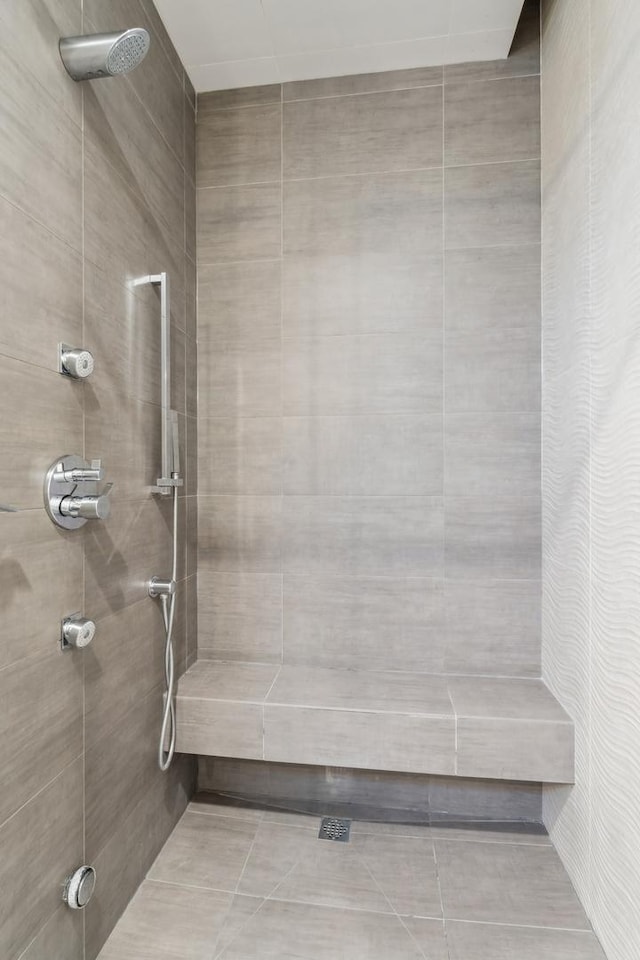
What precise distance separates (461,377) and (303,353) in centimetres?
56

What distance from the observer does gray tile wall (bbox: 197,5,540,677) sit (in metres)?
1.76

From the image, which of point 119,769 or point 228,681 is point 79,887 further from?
point 228,681

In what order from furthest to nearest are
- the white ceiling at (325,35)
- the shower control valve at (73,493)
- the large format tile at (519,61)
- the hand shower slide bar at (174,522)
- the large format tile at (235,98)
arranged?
the large format tile at (235,98)
the large format tile at (519,61)
the white ceiling at (325,35)
the hand shower slide bar at (174,522)
the shower control valve at (73,493)

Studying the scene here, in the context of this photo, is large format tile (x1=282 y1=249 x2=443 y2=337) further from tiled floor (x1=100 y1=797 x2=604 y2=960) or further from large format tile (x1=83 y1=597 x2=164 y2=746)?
tiled floor (x1=100 y1=797 x2=604 y2=960)

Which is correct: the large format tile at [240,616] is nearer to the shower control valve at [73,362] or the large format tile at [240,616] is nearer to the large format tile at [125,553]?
the large format tile at [125,553]

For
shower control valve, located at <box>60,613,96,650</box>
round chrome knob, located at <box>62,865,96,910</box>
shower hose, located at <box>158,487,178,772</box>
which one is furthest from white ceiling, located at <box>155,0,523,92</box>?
round chrome knob, located at <box>62,865,96,910</box>

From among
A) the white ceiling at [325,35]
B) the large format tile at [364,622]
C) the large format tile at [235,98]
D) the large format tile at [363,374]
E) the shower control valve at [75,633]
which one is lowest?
the large format tile at [364,622]

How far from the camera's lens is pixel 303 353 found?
1.85 metres

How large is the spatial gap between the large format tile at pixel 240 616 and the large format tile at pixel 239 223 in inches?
46.1

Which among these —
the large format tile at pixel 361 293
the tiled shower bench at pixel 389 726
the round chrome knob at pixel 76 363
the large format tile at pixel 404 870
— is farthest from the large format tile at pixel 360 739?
the large format tile at pixel 361 293

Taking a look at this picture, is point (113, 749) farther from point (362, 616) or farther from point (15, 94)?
point (15, 94)

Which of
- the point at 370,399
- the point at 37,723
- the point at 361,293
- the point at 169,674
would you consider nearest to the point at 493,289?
the point at 361,293

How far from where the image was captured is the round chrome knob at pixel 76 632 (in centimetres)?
108

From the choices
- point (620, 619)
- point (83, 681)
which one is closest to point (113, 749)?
point (83, 681)
